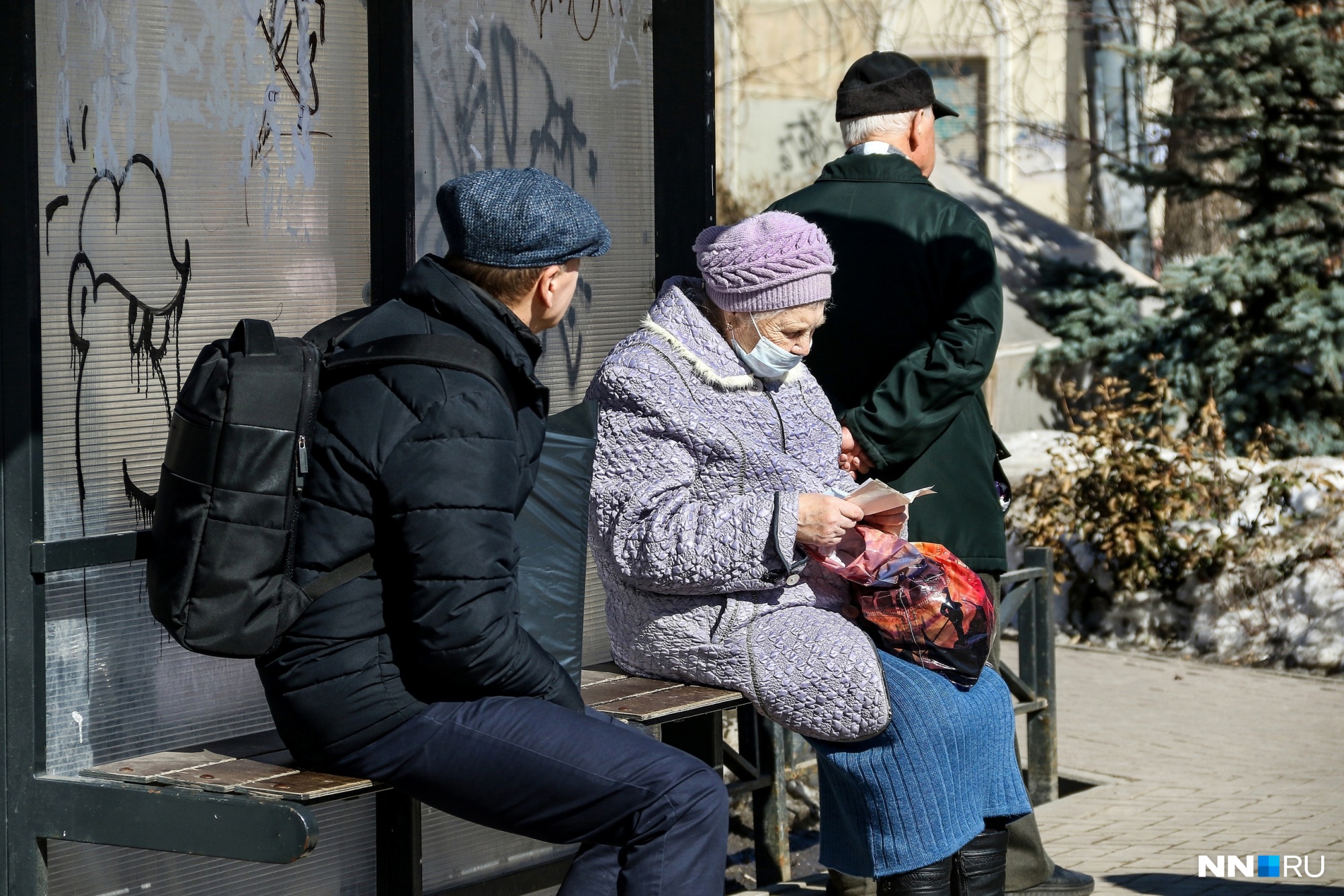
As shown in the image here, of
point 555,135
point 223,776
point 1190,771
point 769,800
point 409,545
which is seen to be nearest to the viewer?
point 409,545

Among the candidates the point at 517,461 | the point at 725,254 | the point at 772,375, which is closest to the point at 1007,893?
the point at 772,375

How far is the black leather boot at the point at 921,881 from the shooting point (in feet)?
11.4

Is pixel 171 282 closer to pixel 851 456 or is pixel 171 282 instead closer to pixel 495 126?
pixel 495 126

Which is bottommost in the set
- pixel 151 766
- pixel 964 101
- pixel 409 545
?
pixel 151 766

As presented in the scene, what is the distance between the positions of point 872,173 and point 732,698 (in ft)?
4.58

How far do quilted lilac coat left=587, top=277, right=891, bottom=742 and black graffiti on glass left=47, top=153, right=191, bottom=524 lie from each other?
884mm

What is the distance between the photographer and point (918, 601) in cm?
A: 349

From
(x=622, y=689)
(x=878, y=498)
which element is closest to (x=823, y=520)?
(x=878, y=498)

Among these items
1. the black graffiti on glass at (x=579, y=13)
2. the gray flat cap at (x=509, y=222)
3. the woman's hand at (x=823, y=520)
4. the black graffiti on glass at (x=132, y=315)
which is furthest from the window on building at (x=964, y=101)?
the gray flat cap at (x=509, y=222)

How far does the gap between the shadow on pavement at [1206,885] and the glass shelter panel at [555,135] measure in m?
1.53

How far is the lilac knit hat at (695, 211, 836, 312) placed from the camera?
3.44m

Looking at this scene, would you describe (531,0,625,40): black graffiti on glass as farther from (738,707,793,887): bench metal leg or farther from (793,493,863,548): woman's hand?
(738,707,793,887): bench metal leg
